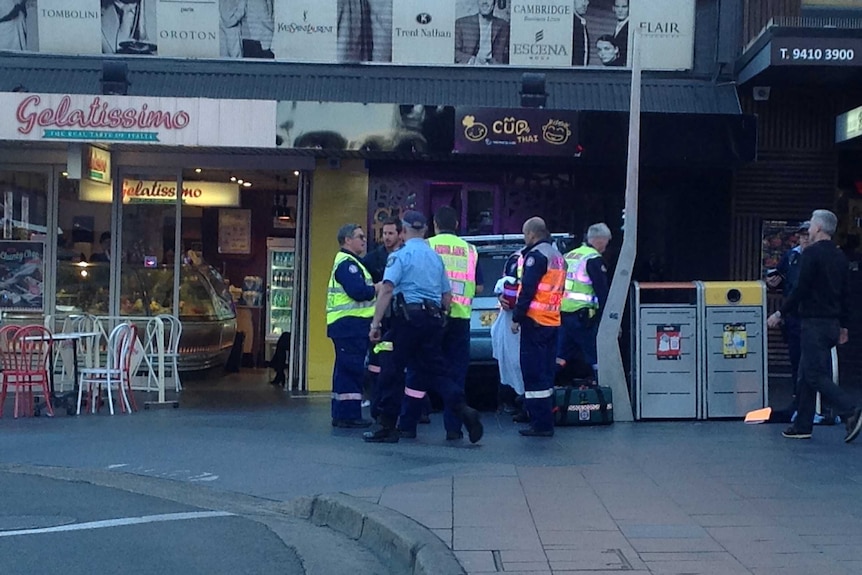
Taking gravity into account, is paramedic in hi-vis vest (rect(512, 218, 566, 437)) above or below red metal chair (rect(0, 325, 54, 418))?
above

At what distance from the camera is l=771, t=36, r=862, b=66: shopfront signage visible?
1212 cm

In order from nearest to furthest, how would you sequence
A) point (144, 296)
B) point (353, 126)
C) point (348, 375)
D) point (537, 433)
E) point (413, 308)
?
1. point (413, 308)
2. point (537, 433)
3. point (348, 375)
4. point (353, 126)
5. point (144, 296)

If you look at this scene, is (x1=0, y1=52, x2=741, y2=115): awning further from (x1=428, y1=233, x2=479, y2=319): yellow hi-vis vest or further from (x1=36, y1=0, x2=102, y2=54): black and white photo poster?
(x1=428, y1=233, x2=479, y2=319): yellow hi-vis vest

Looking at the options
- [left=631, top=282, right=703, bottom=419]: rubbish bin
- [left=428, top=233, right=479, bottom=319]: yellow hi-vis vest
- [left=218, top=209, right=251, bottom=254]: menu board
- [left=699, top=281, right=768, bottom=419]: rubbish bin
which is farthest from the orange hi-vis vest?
[left=218, top=209, right=251, bottom=254]: menu board

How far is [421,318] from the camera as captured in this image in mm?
9484

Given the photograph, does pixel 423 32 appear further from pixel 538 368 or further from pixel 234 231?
pixel 538 368

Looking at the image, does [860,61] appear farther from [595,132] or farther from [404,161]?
[404,161]

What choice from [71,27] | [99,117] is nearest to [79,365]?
[99,117]

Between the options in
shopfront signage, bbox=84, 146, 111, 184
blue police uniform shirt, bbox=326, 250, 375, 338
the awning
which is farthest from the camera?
the awning

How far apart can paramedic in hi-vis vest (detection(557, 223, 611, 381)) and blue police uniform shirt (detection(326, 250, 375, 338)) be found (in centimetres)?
209

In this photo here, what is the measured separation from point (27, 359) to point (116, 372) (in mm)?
928

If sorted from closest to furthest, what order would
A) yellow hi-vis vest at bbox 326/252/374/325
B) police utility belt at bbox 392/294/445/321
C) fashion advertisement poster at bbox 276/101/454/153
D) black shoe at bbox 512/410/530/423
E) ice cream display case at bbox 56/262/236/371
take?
police utility belt at bbox 392/294/445/321, yellow hi-vis vest at bbox 326/252/374/325, black shoe at bbox 512/410/530/423, fashion advertisement poster at bbox 276/101/454/153, ice cream display case at bbox 56/262/236/371

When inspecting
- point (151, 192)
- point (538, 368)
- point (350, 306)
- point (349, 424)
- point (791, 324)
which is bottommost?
point (349, 424)

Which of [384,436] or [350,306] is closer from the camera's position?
[384,436]
